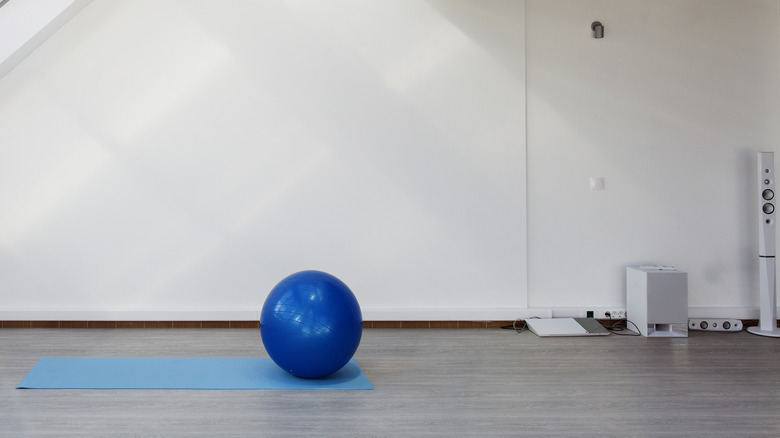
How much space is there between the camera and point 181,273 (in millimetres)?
5730

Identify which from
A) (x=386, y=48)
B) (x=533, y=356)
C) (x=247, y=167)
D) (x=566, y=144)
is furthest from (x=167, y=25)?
(x=533, y=356)

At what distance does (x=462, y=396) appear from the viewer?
145 inches

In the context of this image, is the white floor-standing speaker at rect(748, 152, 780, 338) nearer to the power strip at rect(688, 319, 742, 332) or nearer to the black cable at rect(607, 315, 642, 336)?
the power strip at rect(688, 319, 742, 332)

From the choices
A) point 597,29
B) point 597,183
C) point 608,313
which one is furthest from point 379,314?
point 597,29

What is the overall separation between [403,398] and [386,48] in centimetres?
316

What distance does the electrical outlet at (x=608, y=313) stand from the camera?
A: 571cm

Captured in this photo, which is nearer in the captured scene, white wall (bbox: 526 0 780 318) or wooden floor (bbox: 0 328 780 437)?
wooden floor (bbox: 0 328 780 437)

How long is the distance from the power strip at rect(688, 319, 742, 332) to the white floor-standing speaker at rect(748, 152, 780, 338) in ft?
0.36

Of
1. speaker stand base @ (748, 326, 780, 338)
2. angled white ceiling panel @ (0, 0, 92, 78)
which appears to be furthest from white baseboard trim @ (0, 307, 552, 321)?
angled white ceiling panel @ (0, 0, 92, 78)

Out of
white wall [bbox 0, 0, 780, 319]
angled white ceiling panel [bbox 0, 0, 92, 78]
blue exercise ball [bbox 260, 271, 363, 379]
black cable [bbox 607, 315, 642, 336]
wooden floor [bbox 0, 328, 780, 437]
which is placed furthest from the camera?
white wall [bbox 0, 0, 780, 319]

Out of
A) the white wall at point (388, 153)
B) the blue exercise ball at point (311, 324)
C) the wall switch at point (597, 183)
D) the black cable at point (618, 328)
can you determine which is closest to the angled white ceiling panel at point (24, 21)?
Result: the white wall at point (388, 153)

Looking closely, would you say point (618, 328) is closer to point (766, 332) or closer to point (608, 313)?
point (608, 313)

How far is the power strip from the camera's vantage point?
18.3 feet

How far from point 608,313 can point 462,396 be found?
2.50 meters
